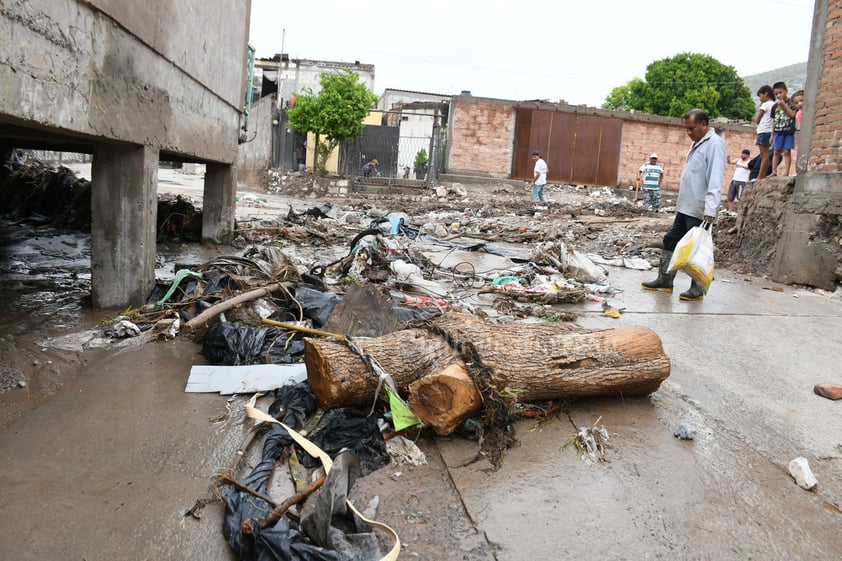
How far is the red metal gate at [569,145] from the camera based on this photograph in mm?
20703

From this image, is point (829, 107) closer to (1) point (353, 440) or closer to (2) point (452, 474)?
(2) point (452, 474)

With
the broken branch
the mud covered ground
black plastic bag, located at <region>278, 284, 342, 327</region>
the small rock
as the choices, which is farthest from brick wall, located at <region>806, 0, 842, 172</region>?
the broken branch

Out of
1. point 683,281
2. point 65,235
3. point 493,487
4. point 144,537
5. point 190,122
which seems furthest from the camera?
point 65,235

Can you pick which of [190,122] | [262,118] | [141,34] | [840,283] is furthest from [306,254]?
[262,118]

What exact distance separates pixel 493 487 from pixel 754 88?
116436 millimetres

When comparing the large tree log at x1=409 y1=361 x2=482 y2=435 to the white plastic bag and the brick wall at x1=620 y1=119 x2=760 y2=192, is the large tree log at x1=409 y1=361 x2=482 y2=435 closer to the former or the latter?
the white plastic bag

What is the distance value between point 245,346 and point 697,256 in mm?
4080

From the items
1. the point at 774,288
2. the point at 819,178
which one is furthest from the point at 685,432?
the point at 819,178

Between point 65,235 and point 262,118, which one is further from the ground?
point 262,118

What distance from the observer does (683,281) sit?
6766 mm

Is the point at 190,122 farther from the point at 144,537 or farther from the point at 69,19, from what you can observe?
the point at 144,537

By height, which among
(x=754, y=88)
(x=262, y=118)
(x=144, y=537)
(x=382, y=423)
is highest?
(x=754, y=88)

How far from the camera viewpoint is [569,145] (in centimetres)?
2106

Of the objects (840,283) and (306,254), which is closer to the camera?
(840,283)
